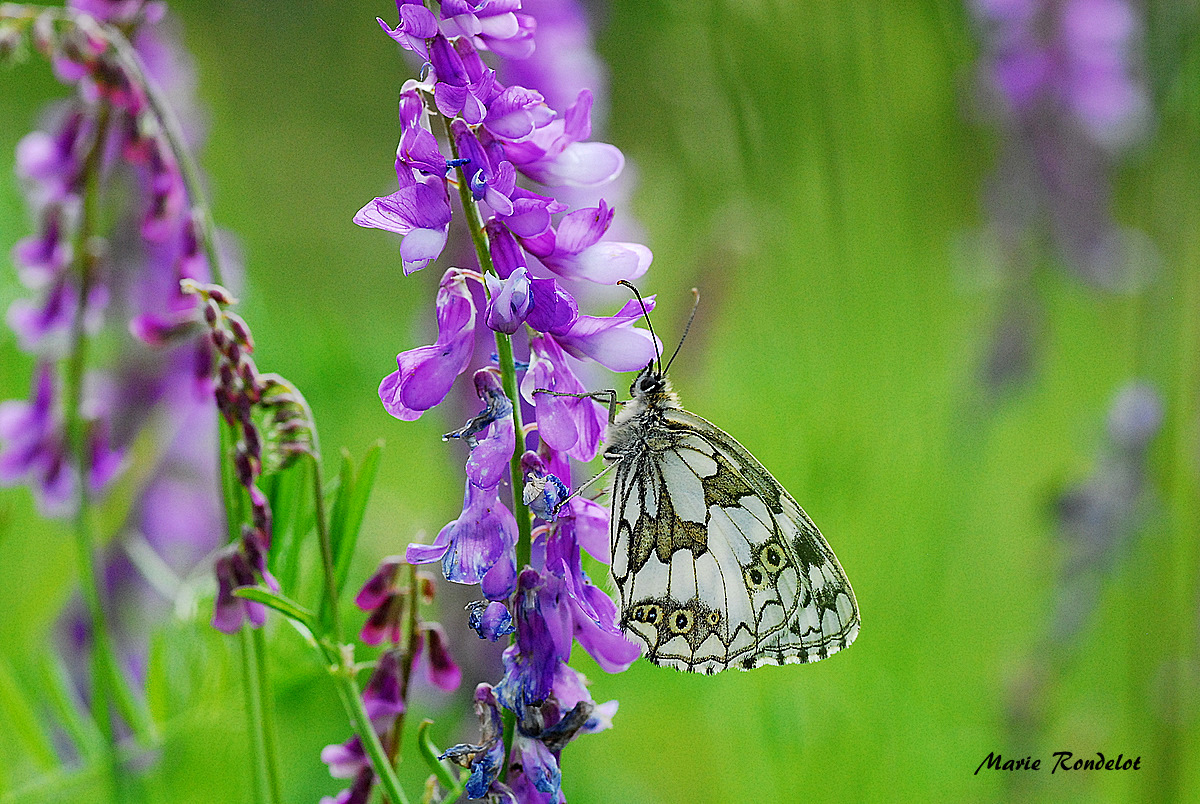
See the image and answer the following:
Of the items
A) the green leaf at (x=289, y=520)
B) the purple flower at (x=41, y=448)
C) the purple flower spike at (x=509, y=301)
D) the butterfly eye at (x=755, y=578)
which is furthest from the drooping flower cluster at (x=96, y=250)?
the butterfly eye at (x=755, y=578)

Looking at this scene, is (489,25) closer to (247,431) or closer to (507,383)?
(507,383)

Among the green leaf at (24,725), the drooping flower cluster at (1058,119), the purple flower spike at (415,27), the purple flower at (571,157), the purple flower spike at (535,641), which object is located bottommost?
the green leaf at (24,725)

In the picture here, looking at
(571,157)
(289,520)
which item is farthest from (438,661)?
(571,157)

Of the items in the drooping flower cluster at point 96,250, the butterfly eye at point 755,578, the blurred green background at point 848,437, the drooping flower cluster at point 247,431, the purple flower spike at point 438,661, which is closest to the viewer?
the drooping flower cluster at point 247,431

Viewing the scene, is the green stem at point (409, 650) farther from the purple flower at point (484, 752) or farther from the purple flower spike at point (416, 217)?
the purple flower spike at point (416, 217)

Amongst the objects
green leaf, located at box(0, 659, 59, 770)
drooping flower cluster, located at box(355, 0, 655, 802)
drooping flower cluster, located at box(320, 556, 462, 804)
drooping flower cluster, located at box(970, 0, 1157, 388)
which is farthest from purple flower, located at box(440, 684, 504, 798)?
drooping flower cluster, located at box(970, 0, 1157, 388)

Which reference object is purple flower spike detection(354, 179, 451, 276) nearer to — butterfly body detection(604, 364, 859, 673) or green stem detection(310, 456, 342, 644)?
green stem detection(310, 456, 342, 644)

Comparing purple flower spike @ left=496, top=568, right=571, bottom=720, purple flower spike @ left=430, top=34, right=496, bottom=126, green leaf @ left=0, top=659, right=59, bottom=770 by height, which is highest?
purple flower spike @ left=430, top=34, right=496, bottom=126
